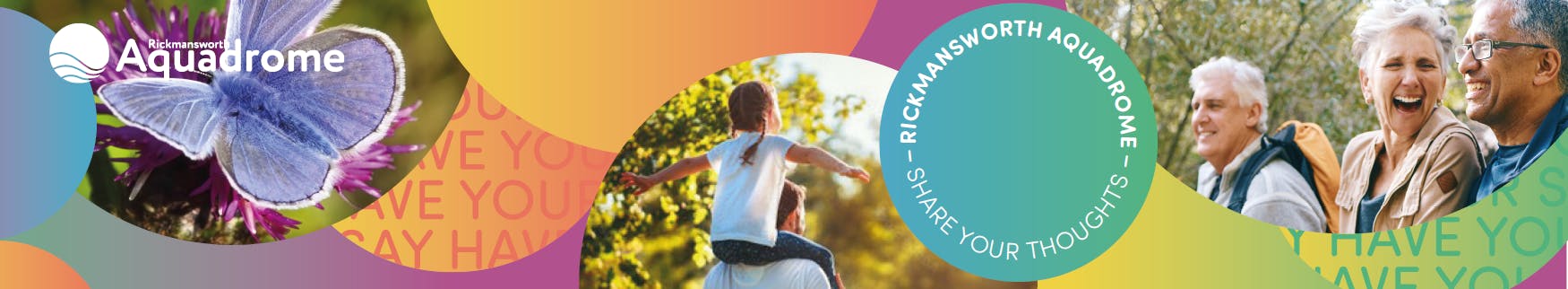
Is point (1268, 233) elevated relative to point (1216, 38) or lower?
lower

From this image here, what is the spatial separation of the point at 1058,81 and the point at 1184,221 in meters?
0.63

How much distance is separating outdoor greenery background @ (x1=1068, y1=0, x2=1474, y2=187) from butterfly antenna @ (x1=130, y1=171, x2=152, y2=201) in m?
3.02

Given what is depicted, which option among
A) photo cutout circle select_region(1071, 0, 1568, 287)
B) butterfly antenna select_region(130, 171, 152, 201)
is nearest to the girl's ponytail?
photo cutout circle select_region(1071, 0, 1568, 287)

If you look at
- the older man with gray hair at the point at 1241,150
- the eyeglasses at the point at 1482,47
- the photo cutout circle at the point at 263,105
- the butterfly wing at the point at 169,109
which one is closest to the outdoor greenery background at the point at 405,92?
the photo cutout circle at the point at 263,105

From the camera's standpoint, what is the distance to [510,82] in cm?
529

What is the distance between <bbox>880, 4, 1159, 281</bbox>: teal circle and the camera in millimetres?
5328

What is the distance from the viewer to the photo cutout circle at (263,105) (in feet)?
16.8

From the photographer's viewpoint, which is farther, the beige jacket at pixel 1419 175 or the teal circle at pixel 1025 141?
the beige jacket at pixel 1419 175

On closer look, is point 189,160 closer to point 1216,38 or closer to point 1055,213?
point 1055,213

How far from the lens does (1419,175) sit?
18.4 feet

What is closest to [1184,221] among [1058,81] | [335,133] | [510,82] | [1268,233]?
[1268,233]

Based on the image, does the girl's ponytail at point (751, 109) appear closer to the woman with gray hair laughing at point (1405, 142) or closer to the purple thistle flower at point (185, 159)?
the purple thistle flower at point (185, 159)

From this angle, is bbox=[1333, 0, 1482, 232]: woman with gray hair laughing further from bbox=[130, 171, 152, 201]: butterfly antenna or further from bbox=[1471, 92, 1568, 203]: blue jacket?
bbox=[130, 171, 152, 201]: butterfly antenna

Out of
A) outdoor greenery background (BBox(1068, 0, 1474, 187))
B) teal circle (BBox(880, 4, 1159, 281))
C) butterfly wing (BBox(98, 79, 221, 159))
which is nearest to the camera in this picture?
butterfly wing (BBox(98, 79, 221, 159))
